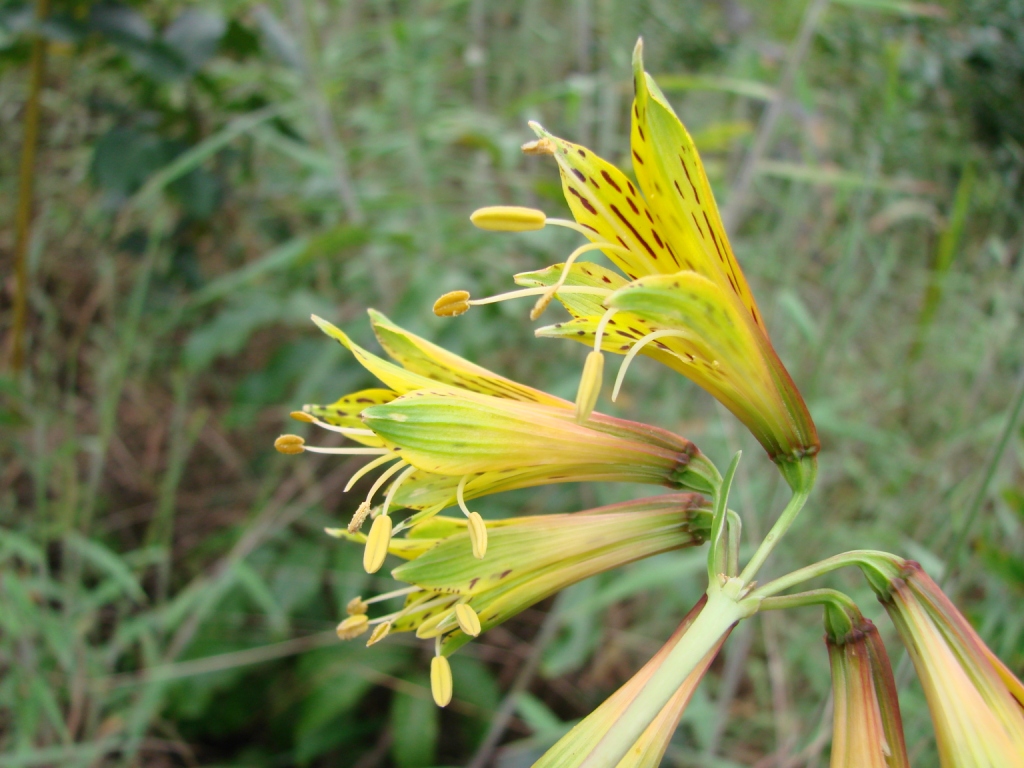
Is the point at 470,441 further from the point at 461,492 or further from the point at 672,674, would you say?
the point at 672,674

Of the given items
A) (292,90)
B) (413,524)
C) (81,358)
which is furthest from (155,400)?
(413,524)

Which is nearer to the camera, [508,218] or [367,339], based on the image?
[508,218]

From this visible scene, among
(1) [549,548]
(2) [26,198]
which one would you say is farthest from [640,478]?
(2) [26,198]

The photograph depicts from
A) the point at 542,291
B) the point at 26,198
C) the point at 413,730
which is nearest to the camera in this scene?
the point at 542,291

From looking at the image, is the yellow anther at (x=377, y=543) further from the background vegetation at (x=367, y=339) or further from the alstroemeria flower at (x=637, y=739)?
the background vegetation at (x=367, y=339)

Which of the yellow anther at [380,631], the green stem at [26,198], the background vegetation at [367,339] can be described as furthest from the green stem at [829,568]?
the green stem at [26,198]

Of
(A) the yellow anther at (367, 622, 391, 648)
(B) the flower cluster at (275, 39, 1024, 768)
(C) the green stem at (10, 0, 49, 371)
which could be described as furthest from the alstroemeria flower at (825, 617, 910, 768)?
(C) the green stem at (10, 0, 49, 371)
